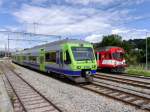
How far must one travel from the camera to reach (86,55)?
17375mm

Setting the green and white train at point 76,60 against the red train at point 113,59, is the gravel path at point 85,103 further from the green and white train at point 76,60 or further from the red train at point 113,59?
the red train at point 113,59

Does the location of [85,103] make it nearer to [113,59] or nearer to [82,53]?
[82,53]

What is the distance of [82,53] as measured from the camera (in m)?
17.3

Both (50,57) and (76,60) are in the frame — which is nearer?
(76,60)

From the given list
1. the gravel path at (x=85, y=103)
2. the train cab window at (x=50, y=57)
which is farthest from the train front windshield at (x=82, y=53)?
the gravel path at (x=85, y=103)

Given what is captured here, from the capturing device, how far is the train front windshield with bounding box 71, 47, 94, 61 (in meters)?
16.9

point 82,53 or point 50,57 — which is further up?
point 82,53

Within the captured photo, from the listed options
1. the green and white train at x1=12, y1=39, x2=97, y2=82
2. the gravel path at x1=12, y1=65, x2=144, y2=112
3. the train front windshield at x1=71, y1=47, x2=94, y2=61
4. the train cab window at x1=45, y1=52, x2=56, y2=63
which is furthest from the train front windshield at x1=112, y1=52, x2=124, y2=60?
the gravel path at x1=12, y1=65, x2=144, y2=112

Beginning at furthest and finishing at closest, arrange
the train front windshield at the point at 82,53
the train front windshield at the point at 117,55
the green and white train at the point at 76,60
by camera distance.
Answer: the train front windshield at the point at 117,55 → the train front windshield at the point at 82,53 → the green and white train at the point at 76,60

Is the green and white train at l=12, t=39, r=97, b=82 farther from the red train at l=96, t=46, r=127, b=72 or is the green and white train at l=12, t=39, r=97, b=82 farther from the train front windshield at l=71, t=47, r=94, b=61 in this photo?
the red train at l=96, t=46, r=127, b=72

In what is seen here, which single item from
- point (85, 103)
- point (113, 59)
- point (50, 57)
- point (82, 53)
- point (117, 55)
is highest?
point (82, 53)

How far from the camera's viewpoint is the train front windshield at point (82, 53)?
55.4ft

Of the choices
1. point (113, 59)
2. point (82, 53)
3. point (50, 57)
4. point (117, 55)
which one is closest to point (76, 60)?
point (82, 53)

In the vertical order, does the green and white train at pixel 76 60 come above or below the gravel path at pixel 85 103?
above
